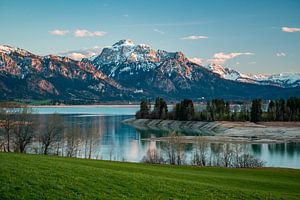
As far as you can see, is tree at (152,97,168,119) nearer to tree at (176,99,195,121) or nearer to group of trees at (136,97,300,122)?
group of trees at (136,97,300,122)

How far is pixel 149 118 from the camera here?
176m

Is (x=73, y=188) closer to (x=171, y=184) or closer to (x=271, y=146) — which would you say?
(x=171, y=184)

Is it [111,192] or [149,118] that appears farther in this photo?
[149,118]

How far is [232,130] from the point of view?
13238 centimetres

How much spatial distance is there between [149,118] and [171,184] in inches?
5946

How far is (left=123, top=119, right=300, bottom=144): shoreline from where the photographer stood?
109 metres

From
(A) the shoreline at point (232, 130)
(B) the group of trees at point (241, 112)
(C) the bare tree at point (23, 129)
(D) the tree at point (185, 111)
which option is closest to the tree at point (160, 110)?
(B) the group of trees at point (241, 112)

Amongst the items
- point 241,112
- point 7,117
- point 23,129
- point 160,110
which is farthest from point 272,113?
point 7,117

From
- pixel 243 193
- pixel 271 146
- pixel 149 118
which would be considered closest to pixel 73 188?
pixel 243 193

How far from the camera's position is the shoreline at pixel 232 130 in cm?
10894

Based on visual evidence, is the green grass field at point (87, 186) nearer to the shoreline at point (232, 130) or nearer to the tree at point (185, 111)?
the shoreline at point (232, 130)

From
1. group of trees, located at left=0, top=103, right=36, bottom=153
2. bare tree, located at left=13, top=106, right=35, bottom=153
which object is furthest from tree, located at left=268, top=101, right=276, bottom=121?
group of trees, located at left=0, top=103, right=36, bottom=153

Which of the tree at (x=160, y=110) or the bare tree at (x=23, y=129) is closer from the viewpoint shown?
the bare tree at (x=23, y=129)

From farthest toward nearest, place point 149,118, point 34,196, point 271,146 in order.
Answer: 1. point 149,118
2. point 271,146
3. point 34,196
